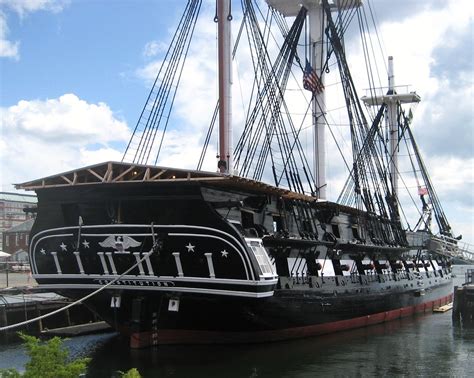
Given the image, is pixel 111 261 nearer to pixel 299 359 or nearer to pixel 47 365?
pixel 299 359

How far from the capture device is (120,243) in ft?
66.8

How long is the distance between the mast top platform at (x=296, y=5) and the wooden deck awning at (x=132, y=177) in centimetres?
2024

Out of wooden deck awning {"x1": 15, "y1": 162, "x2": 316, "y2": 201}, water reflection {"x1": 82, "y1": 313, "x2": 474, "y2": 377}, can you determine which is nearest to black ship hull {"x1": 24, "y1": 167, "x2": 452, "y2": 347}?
wooden deck awning {"x1": 15, "y1": 162, "x2": 316, "y2": 201}

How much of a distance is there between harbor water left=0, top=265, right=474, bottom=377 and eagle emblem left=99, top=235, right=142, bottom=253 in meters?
3.65

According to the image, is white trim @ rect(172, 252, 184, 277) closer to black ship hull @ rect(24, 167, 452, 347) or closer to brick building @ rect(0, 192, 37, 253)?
black ship hull @ rect(24, 167, 452, 347)

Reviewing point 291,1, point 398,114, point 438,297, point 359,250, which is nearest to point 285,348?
point 359,250

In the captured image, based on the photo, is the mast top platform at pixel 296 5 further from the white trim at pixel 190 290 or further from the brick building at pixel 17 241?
the brick building at pixel 17 241

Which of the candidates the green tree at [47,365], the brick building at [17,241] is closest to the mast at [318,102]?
the green tree at [47,365]

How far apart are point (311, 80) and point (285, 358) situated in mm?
20586

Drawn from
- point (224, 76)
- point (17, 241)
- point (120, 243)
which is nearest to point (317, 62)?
point (224, 76)

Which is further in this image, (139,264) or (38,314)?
(38,314)

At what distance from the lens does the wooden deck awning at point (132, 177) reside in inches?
745

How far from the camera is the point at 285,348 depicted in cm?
2198

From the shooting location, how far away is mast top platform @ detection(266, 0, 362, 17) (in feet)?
124
